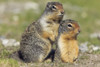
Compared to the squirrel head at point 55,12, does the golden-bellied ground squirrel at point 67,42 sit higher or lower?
lower

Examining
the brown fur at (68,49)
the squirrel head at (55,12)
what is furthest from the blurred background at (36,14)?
the brown fur at (68,49)

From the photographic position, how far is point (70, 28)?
9.52 m

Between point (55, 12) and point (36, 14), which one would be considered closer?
point (55, 12)

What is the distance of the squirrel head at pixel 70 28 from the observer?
9414 millimetres

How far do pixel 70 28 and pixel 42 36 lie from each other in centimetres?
112

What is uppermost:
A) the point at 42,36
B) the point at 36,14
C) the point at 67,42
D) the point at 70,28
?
the point at 70,28

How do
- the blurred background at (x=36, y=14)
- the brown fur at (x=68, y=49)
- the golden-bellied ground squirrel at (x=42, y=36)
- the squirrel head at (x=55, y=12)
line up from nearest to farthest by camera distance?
the brown fur at (x=68, y=49), the squirrel head at (x=55, y=12), the golden-bellied ground squirrel at (x=42, y=36), the blurred background at (x=36, y=14)

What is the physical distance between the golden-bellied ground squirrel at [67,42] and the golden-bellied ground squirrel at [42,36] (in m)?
0.44

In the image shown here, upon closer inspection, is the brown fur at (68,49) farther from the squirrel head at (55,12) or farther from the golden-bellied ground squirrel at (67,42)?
the squirrel head at (55,12)

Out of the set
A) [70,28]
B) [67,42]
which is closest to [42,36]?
[67,42]

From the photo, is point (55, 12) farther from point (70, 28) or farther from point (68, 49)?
point (68, 49)

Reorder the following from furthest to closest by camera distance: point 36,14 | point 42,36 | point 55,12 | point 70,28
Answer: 1. point 36,14
2. point 42,36
3. point 55,12
4. point 70,28

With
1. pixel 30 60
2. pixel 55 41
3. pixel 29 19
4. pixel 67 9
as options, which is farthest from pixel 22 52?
pixel 67 9

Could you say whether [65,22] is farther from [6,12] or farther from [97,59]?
[6,12]
